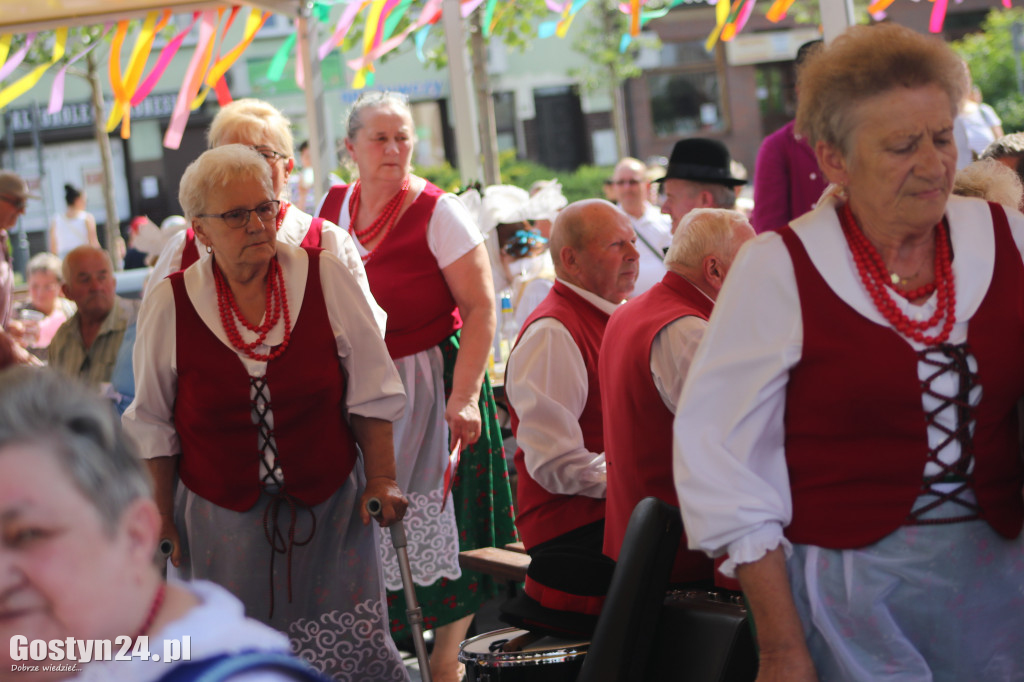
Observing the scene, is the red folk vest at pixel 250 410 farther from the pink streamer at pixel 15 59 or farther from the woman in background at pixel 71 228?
the woman in background at pixel 71 228

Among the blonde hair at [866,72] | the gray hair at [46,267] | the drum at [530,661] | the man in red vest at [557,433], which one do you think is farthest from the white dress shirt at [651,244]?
the gray hair at [46,267]

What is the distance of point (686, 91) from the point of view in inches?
1072

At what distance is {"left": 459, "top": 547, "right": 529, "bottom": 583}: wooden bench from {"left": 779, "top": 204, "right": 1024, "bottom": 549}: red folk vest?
2.00m

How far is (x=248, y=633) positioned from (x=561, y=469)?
7.24ft

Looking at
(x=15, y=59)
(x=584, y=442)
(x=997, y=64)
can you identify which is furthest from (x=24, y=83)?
(x=997, y=64)

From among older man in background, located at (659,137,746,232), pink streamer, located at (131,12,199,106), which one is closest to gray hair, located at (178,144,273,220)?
older man in background, located at (659,137,746,232)

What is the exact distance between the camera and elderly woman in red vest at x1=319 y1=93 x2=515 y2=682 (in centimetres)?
402

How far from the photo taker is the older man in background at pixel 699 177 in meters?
5.23

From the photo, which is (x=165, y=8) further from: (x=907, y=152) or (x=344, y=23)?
(x=907, y=152)

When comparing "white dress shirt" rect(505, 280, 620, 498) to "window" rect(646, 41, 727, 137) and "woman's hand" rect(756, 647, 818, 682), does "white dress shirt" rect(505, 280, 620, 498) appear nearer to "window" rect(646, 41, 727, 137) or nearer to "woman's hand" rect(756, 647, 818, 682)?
"woman's hand" rect(756, 647, 818, 682)

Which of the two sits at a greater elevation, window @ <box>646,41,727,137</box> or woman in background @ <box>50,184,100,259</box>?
window @ <box>646,41,727,137</box>

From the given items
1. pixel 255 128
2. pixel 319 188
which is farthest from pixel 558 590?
pixel 319 188

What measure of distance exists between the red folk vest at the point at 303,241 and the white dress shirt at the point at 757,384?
1.83m

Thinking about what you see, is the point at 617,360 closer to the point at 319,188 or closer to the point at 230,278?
the point at 230,278
